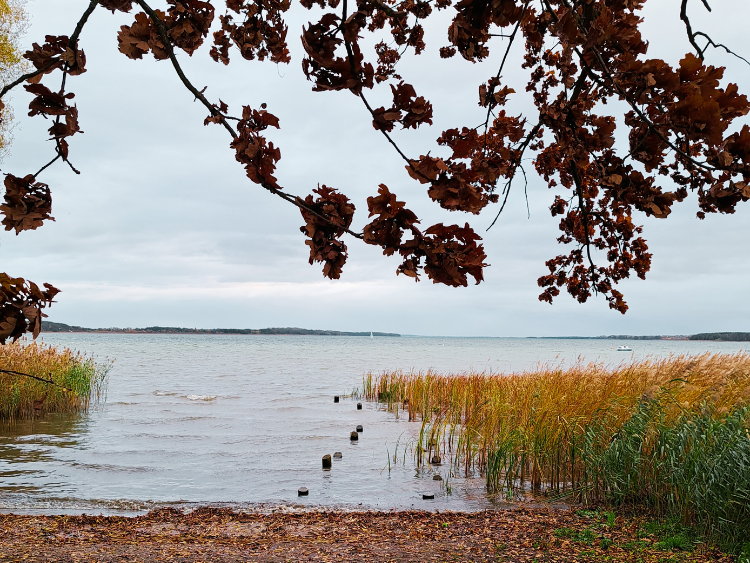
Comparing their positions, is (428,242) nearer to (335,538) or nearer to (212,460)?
(335,538)

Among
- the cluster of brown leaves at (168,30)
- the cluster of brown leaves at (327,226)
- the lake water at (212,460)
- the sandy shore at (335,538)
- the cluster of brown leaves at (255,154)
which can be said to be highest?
the cluster of brown leaves at (168,30)

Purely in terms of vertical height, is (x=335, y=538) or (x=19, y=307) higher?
(x=19, y=307)

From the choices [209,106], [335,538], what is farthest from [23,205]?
[335,538]

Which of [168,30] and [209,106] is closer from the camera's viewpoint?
[209,106]

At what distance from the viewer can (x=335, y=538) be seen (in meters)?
5.78

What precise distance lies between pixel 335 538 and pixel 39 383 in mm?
10881

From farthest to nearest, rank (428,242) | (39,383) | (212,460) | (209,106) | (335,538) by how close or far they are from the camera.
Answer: (39,383) → (212,460) → (335,538) → (209,106) → (428,242)

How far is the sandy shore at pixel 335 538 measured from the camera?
16.6 ft

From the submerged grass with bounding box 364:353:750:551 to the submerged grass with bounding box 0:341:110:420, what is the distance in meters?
9.80

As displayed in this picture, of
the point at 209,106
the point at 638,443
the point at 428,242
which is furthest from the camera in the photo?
the point at 638,443

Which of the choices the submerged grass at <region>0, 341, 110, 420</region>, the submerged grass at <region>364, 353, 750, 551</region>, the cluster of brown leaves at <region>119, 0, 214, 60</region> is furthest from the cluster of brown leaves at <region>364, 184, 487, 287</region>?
the submerged grass at <region>0, 341, 110, 420</region>

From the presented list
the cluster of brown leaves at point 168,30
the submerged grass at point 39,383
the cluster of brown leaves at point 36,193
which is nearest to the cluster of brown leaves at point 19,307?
the cluster of brown leaves at point 36,193

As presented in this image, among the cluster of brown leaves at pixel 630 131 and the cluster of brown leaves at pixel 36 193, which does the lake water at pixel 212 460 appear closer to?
the cluster of brown leaves at pixel 630 131

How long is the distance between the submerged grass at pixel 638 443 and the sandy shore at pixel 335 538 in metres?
0.46
